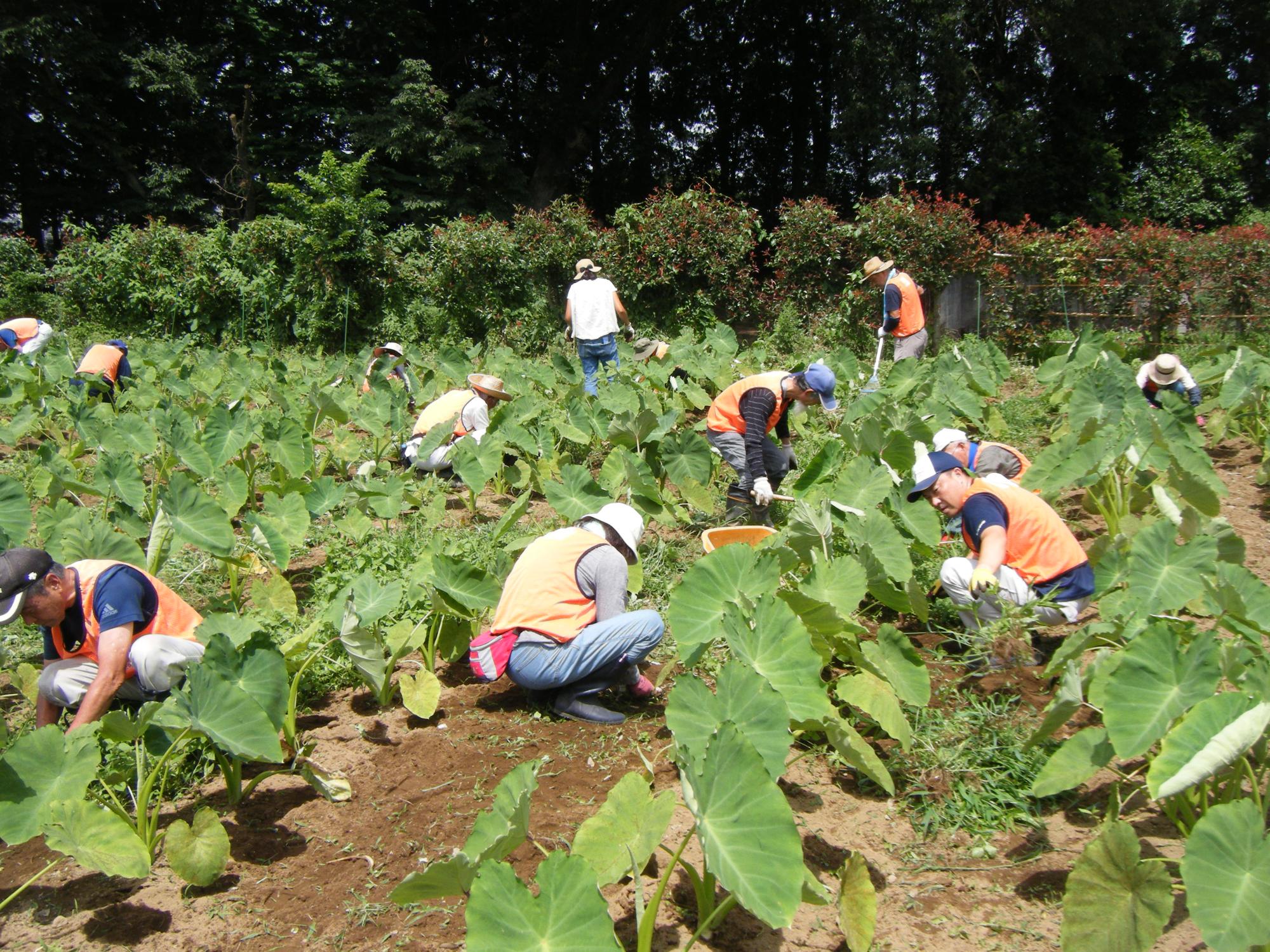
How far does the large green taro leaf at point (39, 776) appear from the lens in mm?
2410

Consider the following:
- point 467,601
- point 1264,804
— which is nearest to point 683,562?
point 467,601

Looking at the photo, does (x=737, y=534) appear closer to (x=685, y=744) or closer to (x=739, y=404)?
(x=739, y=404)

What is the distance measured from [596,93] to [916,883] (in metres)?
19.4

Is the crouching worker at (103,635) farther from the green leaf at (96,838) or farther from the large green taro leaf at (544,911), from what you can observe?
the large green taro leaf at (544,911)

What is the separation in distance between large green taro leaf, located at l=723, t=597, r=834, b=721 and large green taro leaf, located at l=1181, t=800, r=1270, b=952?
936 millimetres

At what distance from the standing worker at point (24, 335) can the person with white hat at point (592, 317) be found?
4.94 m

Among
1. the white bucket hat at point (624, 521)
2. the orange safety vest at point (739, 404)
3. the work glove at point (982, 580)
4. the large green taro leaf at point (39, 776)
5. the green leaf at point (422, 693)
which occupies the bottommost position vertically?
the green leaf at point (422, 693)

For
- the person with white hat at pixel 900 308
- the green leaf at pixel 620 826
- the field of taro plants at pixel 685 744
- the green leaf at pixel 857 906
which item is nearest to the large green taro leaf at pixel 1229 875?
the field of taro plants at pixel 685 744

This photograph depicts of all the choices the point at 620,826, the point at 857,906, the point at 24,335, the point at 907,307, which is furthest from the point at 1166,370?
the point at 24,335

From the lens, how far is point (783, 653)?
2678 millimetres

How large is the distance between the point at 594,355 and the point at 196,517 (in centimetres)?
465

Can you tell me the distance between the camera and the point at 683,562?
16.3 feet

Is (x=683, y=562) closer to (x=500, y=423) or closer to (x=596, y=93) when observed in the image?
(x=500, y=423)

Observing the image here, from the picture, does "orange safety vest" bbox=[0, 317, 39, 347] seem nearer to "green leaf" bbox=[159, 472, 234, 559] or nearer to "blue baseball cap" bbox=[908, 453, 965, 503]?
"green leaf" bbox=[159, 472, 234, 559]
